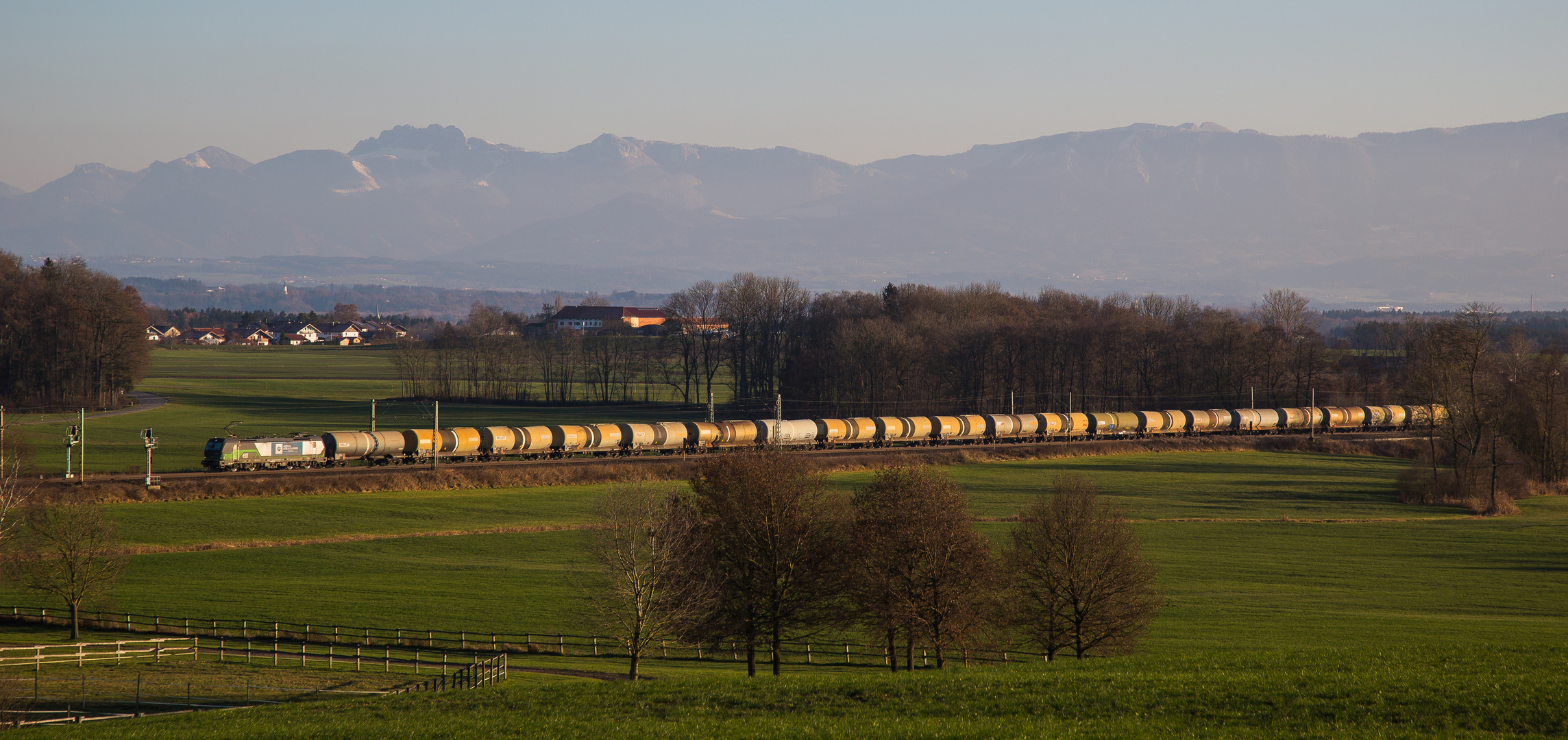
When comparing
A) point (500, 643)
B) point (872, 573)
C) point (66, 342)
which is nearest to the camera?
point (872, 573)

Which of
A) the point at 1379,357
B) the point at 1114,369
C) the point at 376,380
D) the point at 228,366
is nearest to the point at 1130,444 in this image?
the point at 1114,369

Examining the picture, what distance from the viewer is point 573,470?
7069cm

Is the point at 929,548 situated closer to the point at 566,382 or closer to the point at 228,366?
the point at 566,382

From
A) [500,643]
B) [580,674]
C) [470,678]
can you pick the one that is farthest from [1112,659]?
[500,643]

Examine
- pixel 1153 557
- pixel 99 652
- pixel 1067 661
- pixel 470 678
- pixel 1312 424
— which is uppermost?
pixel 1312 424

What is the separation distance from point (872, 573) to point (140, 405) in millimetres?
107968

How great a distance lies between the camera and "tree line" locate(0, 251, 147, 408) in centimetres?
10581

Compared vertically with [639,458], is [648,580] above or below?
below

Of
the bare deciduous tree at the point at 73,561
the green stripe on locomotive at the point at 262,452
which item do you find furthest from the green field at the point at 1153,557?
the green stripe on locomotive at the point at 262,452

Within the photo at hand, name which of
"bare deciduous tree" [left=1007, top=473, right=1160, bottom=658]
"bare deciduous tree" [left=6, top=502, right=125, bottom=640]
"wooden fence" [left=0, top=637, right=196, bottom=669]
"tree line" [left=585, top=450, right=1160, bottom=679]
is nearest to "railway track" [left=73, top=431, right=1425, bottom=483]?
"tree line" [left=585, top=450, right=1160, bottom=679]

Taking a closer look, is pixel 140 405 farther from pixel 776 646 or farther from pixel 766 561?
pixel 776 646

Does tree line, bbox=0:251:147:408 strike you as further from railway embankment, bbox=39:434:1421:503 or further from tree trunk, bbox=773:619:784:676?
tree trunk, bbox=773:619:784:676

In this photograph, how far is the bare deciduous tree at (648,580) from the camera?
3238cm

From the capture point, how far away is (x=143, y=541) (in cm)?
4844
